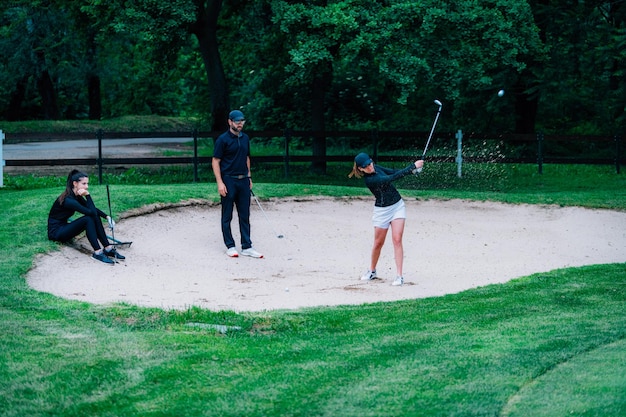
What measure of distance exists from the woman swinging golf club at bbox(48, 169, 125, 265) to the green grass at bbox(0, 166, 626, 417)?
1.50 meters

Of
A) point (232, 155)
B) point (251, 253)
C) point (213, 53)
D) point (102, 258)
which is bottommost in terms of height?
point (251, 253)

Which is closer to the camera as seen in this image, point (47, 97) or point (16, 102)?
point (47, 97)

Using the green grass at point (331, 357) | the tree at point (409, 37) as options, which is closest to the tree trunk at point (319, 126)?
the tree at point (409, 37)

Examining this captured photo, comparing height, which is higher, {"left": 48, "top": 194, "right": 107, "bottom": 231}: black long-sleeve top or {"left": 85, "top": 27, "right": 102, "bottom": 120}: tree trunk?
{"left": 85, "top": 27, "right": 102, "bottom": 120}: tree trunk

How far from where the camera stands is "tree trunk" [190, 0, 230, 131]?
26.5 metres

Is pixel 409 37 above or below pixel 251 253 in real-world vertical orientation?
above

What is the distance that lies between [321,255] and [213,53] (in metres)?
12.6

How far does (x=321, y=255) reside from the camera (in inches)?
639

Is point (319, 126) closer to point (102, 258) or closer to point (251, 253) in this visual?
Result: point (251, 253)

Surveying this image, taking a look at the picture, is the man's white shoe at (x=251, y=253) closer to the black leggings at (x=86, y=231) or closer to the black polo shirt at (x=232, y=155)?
the black polo shirt at (x=232, y=155)

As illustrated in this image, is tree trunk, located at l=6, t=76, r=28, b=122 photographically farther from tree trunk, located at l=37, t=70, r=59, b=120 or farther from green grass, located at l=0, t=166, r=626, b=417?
green grass, located at l=0, t=166, r=626, b=417

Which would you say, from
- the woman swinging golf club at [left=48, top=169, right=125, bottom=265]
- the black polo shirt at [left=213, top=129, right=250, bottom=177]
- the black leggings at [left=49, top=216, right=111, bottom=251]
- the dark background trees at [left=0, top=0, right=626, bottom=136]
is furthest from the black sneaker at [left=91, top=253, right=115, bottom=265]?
the dark background trees at [left=0, top=0, right=626, bottom=136]

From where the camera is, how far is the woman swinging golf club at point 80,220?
45.4ft

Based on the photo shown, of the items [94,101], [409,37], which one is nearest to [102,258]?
[409,37]
